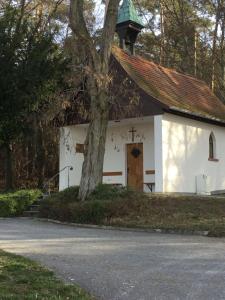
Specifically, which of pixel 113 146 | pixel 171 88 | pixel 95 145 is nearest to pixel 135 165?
pixel 113 146

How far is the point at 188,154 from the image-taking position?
2322cm

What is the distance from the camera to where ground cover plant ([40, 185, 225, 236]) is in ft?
50.4

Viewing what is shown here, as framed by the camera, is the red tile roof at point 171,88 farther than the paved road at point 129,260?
Yes

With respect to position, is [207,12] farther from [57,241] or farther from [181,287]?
[181,287]

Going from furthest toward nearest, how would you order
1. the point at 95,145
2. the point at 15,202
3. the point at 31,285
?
the point at 15,202
the point at 95,145
the point at 31,285

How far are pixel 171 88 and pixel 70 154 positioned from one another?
5752 mm

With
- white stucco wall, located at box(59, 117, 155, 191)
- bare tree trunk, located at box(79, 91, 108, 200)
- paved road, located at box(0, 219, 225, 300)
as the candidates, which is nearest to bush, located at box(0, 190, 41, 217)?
bare tree trunk, located at box(79, 91, 108, 200)

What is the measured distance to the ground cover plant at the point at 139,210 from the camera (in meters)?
15.4

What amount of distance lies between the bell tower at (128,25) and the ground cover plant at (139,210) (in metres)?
10.8

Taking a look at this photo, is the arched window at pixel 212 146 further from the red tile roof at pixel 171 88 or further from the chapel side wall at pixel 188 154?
the red tile roof at pixel 171 88

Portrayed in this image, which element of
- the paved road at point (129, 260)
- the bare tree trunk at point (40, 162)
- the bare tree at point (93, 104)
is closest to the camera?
the paved road at point (129, 260)

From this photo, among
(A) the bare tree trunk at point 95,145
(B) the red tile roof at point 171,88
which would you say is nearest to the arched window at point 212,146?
(B) the red tile roof at point 171,88

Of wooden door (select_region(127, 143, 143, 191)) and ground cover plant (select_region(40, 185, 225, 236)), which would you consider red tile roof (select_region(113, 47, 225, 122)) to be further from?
ground cover plant (select_region(40, 185, 225, 236))

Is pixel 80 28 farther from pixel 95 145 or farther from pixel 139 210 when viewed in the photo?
pixel 139 210
